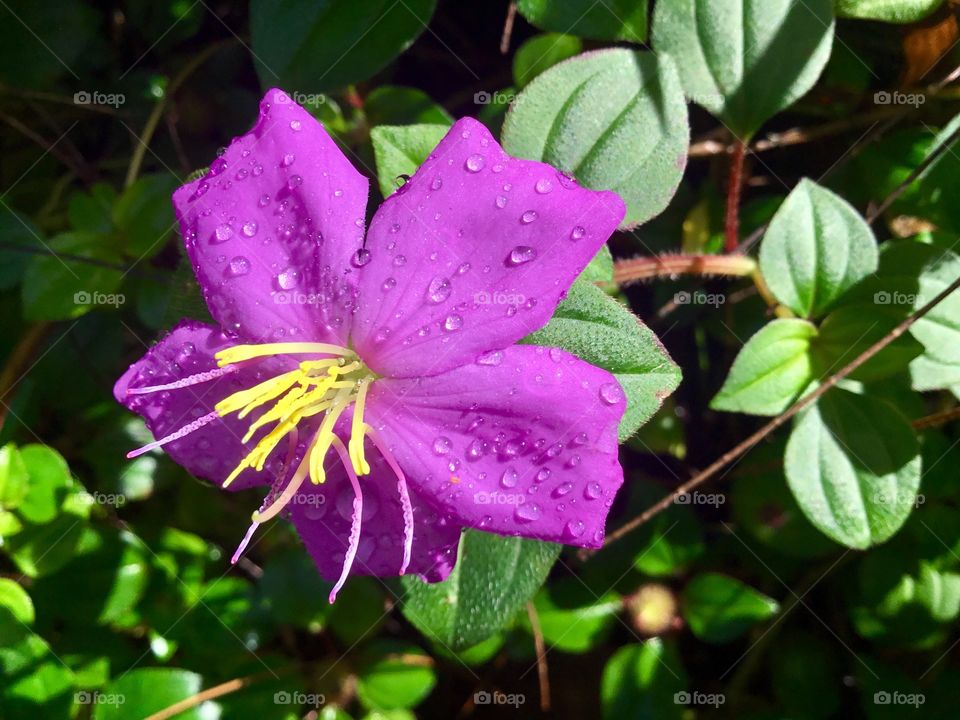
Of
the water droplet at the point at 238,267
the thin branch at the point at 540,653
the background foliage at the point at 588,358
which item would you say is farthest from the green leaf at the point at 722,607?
the water droplet at the point at 238,267

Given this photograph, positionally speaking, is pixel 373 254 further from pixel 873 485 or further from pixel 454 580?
pixel 873 485

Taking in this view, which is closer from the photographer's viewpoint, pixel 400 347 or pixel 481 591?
pixel 400 347

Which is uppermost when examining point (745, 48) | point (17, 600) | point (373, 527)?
point (745, 48)

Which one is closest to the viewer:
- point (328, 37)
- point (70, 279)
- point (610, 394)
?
point (610, 394)

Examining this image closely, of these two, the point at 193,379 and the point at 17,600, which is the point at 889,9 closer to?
the point at 193,379

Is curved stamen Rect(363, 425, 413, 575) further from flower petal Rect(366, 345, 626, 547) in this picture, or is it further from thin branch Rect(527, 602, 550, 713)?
thin branch Rect(527, 602, 550, 713)

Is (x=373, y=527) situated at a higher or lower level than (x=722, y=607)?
higher

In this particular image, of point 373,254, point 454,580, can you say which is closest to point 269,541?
point 454,580

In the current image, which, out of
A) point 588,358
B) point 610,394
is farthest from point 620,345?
point 610,394
